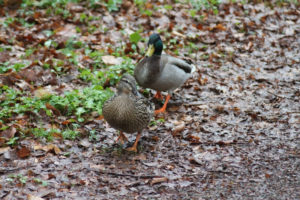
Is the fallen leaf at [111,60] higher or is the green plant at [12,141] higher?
the fallen leaf at [111,60]

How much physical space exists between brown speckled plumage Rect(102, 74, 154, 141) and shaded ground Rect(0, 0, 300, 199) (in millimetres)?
429

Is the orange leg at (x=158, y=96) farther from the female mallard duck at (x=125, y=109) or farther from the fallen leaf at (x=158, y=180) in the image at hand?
the fallen leaf at (x=158, y=180)

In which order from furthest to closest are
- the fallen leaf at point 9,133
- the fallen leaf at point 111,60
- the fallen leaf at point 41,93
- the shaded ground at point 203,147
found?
the fallen leaf at point 111,60
the fallen leaf at point 41,93
the fallen leaf at point 9,133
the shaded ground at point 203,147

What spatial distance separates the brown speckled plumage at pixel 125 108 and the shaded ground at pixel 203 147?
1.41ft

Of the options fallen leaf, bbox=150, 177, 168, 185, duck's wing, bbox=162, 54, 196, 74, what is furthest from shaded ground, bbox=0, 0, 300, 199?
duck's wing, bbox=162, 54, 196, 74

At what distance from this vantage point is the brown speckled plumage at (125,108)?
494cm

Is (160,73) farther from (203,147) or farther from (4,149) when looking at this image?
(4,149)

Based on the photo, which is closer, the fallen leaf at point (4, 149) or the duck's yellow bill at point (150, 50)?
the fallen leaf at point (4, 149)

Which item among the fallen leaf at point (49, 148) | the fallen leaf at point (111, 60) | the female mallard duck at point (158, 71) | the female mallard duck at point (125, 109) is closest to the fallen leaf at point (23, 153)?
the fallen leaf at point (49, 148)

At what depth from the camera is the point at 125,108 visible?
4.95 metres

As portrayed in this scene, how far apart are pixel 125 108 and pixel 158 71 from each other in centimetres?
170

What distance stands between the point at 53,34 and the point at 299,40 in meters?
5.47

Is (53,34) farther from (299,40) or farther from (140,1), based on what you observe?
(299,40)

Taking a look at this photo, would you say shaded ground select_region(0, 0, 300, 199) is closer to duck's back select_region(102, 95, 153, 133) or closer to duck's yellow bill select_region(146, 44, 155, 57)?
duck's back select_region(102, 95, 153, 133)
